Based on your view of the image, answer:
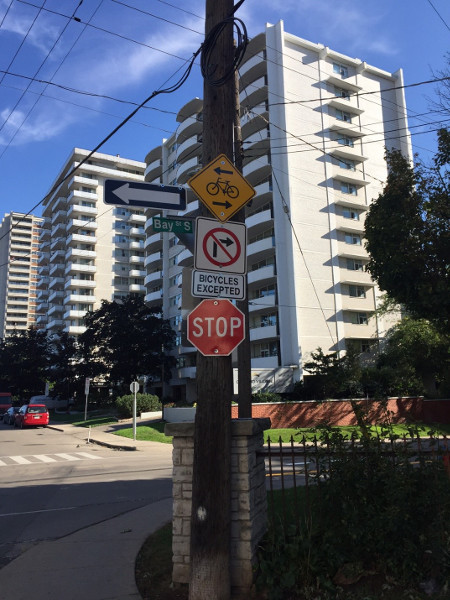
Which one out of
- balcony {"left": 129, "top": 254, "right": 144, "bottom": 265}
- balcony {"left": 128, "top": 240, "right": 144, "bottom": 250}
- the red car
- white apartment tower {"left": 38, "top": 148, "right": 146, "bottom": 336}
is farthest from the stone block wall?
balcony {"left": 128, "top": 240, "right": 144, "bottom": 250}

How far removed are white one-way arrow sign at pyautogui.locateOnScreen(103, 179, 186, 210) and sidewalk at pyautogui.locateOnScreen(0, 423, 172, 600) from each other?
4.08 m

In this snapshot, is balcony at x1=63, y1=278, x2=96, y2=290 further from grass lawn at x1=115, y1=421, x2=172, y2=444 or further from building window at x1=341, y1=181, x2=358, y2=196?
grass lawn at x1=115, y1=421, x2=172, y2=444

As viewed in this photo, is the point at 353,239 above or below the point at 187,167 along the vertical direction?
below

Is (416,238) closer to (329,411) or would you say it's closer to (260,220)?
(329,411)

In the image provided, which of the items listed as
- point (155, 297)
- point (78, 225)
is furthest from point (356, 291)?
point (78, 225)

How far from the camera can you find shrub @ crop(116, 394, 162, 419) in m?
33.3

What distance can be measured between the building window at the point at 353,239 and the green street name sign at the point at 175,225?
40.3 metres

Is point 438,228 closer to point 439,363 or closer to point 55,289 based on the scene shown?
point 439,363

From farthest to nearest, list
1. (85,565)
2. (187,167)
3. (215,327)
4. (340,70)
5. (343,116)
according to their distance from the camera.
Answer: (187,167) → (340,70) → (343,116) → (85,565) → (215,327)

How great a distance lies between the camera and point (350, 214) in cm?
4544

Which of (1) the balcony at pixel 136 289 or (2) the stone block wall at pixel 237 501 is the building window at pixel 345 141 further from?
(2) the stone block wall at pixel 237 501

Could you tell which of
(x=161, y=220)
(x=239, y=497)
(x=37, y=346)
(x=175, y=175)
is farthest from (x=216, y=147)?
(x=37, y=346)

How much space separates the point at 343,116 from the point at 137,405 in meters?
33.0

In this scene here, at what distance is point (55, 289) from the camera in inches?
3346
